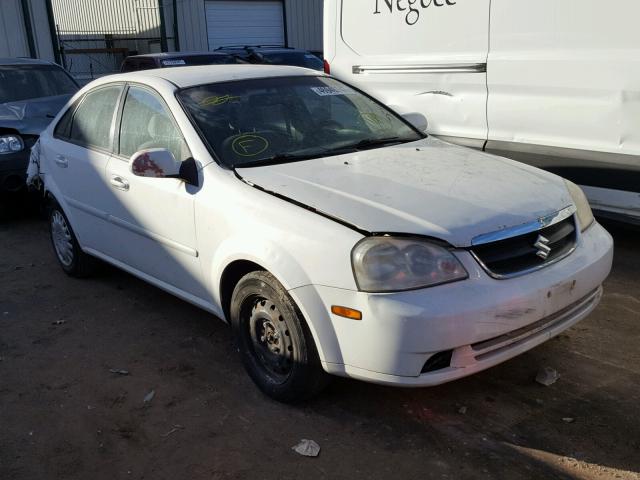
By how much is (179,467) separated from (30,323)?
228 centimetres

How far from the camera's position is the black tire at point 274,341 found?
124 inches

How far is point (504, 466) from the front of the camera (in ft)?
9.31

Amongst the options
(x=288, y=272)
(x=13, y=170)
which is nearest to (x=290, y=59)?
(x=13, y=170)

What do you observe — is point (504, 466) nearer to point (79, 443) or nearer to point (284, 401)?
point (284, 401)

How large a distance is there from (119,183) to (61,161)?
1.01 m

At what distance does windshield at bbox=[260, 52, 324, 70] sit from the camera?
13.1m

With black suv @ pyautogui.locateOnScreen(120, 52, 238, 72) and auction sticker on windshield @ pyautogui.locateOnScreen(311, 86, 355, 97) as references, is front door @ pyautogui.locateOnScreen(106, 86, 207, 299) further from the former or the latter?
black suv @ pyautogui.locateOnScreen(120, 52, 238, 72)

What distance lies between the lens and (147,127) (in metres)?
4.22

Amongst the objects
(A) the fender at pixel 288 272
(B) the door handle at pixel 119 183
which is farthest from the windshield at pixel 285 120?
(B) the door handle at pixel 119 183

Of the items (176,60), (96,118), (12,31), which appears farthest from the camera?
(12,31)

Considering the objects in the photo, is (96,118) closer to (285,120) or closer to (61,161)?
(61,161)

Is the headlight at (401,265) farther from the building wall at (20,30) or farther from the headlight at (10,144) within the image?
the building wall at (20,30)

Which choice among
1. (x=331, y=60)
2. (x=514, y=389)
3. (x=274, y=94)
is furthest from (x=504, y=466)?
Result: (x=331, y=60)

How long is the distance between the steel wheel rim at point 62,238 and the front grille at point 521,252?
3576 mm
